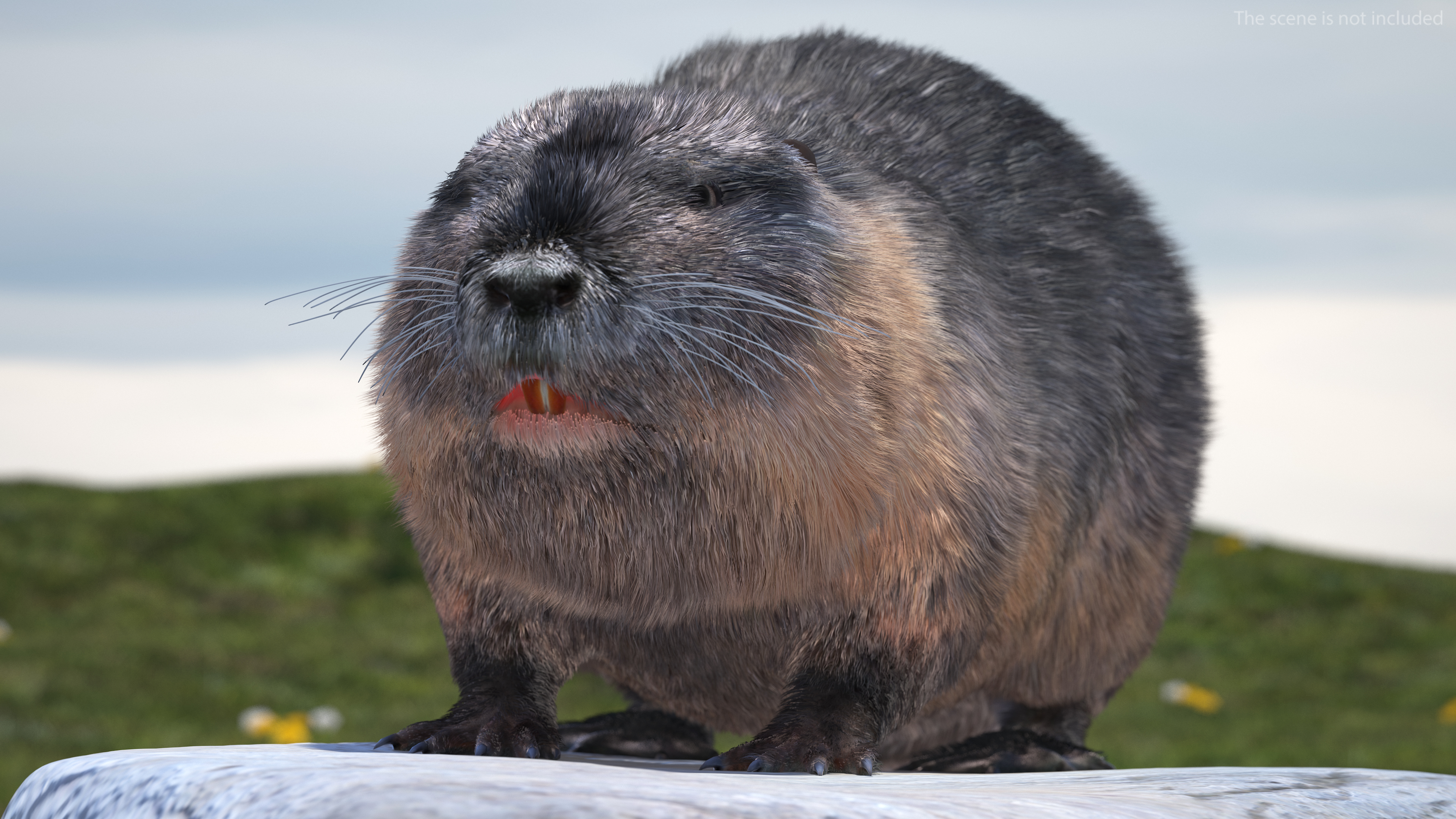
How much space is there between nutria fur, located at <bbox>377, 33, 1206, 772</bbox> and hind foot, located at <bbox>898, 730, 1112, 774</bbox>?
0.02 metres

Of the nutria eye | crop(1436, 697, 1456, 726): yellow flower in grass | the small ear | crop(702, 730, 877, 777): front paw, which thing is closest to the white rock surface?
crop(702, 730, 877, 777): front paw

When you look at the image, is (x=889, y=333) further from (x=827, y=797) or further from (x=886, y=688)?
(x=827, y=797)

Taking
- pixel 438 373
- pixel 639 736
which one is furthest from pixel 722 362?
pixel 639 736

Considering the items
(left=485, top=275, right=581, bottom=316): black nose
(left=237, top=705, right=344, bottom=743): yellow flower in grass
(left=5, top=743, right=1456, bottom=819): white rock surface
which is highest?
(left=485, top=275, right=581, bottom=316): black nose

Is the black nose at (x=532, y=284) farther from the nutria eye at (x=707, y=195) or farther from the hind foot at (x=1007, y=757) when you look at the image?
the hind foot at (x=1007, y=757)

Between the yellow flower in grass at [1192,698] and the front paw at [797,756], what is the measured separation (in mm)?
7159

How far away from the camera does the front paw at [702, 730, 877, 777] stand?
3.03 meters

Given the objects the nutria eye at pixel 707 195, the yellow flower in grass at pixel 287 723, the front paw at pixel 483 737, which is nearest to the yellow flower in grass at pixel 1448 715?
the yellow flower in grass at pixel 287 723

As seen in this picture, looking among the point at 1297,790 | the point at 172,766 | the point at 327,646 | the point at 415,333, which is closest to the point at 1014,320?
the point at 1297,790

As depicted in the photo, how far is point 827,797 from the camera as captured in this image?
250cm

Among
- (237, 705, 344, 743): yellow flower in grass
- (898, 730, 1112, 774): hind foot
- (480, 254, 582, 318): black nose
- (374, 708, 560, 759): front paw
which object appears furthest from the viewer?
(237, 705, 344, 743): yellow flower in grass

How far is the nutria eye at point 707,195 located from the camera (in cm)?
308

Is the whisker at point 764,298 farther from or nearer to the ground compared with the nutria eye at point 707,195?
nearer to the ground

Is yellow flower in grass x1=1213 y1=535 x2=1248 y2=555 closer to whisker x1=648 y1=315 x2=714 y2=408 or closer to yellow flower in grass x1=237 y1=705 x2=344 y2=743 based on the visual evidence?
yellow flower in grass x1=237 y1=705 x2=344 y2=743
